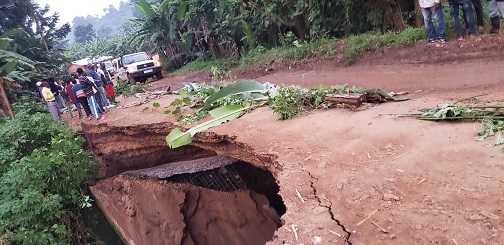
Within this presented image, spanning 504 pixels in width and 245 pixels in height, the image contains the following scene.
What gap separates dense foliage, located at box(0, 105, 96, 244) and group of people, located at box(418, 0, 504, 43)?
24.3ft

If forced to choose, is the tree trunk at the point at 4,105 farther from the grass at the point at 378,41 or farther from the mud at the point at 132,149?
the grass at the point at 378,41

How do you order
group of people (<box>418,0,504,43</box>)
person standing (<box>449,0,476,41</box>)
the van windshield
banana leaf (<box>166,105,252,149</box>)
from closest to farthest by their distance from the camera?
banana leaf (<box>166,105,252,149</box>), group of people (<box>418,0,504,43</box>), person standing (<box>449,0,476,41</box>), the van windshield

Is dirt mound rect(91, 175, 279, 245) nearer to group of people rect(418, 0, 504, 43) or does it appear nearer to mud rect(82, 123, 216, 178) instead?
mud rect(82, 123, 216, 178)

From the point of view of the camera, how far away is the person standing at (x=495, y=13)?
7336mm

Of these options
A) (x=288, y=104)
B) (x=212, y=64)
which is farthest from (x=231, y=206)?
(x=212, y=64)

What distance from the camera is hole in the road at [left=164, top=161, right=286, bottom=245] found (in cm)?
787

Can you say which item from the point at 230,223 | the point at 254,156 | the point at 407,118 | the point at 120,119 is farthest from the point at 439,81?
the point at 120,119

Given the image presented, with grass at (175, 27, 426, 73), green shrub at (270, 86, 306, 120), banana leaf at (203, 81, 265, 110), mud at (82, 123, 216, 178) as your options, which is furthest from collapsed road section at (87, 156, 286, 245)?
grass at (175, 27, 426, 73)

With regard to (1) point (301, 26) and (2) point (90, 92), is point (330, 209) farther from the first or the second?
(1) point (301, 26)

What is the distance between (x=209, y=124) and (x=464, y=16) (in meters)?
5.50

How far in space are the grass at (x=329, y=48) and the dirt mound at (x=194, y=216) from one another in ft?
14.3

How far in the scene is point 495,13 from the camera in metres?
7.43

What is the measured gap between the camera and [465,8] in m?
7.62

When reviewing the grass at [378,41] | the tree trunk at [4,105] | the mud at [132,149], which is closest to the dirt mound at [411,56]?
the grass at [378,41]
